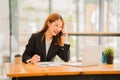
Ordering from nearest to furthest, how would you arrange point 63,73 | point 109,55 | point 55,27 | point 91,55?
point 63,73 < point 91,55 < point 109,55 < point 55,27

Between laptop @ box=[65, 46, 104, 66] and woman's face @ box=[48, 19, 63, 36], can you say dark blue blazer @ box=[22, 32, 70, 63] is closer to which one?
woman's face @ box=[48, 19, 63, 36]

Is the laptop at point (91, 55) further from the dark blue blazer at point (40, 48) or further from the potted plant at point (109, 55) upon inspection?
the dark blue blazer at point (40, 48)

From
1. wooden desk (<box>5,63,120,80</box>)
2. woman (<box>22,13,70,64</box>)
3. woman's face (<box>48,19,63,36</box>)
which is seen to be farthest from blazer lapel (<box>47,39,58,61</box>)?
wooden desk (<box>5,63,120,80</box>)

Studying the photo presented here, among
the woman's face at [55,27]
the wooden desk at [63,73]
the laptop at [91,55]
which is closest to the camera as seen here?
the wooden desk at [63,73]

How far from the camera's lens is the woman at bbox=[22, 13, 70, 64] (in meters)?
2.97

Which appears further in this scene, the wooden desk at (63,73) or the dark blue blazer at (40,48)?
the dark blue blazer at (40,48)

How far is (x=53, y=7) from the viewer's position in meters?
5.74

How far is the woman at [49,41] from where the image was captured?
117 inches

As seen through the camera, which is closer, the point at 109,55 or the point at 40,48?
the point at 109,55

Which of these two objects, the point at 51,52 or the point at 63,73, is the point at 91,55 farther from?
the point at 51,52

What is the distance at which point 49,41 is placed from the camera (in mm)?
3021

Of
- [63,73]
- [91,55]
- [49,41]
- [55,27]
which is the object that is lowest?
[63,73]

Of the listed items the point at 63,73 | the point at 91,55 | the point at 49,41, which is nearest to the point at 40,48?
the point at 49,41

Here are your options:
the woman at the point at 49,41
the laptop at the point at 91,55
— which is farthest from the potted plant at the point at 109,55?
the woman at the point at 49,41
